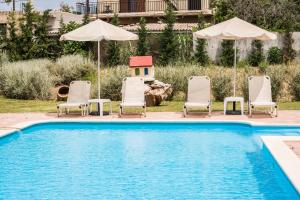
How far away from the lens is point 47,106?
56.0 ft

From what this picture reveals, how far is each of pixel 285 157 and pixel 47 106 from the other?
1074cm

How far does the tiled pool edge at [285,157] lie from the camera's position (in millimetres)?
6673

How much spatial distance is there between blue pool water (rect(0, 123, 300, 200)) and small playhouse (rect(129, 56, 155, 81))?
12.4 feet

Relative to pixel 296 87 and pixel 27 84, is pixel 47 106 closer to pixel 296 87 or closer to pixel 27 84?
pixel 27 84

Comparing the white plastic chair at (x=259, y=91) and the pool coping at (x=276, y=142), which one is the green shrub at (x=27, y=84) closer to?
the pool coping at (x=276, y=142)

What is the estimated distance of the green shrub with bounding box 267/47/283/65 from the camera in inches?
1211

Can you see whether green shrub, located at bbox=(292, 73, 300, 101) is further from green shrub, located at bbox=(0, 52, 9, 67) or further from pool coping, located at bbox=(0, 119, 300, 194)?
green shrub, located at bbox=(0, 52, 9, 67)

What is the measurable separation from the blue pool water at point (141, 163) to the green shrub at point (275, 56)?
18.9 meters

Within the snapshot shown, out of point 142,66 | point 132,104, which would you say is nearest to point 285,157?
point 132,104

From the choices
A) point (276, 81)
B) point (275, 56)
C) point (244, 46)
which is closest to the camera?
point (276, 81)

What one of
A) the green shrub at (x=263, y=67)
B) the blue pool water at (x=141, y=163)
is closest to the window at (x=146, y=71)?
the blue pool water at (x=141, y=163)

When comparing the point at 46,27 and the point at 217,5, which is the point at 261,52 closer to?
the point at 217,5

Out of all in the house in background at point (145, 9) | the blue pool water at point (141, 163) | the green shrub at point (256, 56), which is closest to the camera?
the blue pool water at point (141, 163)

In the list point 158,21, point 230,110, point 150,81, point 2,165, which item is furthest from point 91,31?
point 158,21
